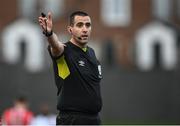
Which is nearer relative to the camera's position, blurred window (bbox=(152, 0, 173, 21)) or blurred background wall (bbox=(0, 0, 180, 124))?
blurred background wall (bbox=(0, 0, 180, 124))

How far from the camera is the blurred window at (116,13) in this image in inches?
1925

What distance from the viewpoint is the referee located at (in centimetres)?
795

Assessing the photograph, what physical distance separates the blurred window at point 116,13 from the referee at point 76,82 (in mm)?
40808

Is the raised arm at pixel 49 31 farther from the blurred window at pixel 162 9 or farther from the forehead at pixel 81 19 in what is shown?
the blurred window at pixel 162 9

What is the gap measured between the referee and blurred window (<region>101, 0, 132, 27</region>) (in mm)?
40808

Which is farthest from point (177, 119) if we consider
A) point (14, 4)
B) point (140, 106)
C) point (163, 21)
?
point (14, 4)

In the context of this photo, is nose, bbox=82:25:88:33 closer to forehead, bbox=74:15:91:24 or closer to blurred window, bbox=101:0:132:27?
forehead, bbox=74:15:91:24

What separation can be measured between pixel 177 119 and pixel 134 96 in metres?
1.88

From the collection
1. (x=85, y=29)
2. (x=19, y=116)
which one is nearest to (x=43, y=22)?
(x=85, y=29)

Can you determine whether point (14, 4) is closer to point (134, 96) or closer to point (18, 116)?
point (134, 96)

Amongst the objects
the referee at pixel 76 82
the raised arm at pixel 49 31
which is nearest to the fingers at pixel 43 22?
the raised arm at pixel 49 31

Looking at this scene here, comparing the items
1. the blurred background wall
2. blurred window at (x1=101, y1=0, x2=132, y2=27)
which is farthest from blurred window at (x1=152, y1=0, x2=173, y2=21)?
blurred window at (x1=101, y1=0, x2=132, y2=27)

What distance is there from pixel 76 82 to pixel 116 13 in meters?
41.0

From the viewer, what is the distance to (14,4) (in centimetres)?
4994
